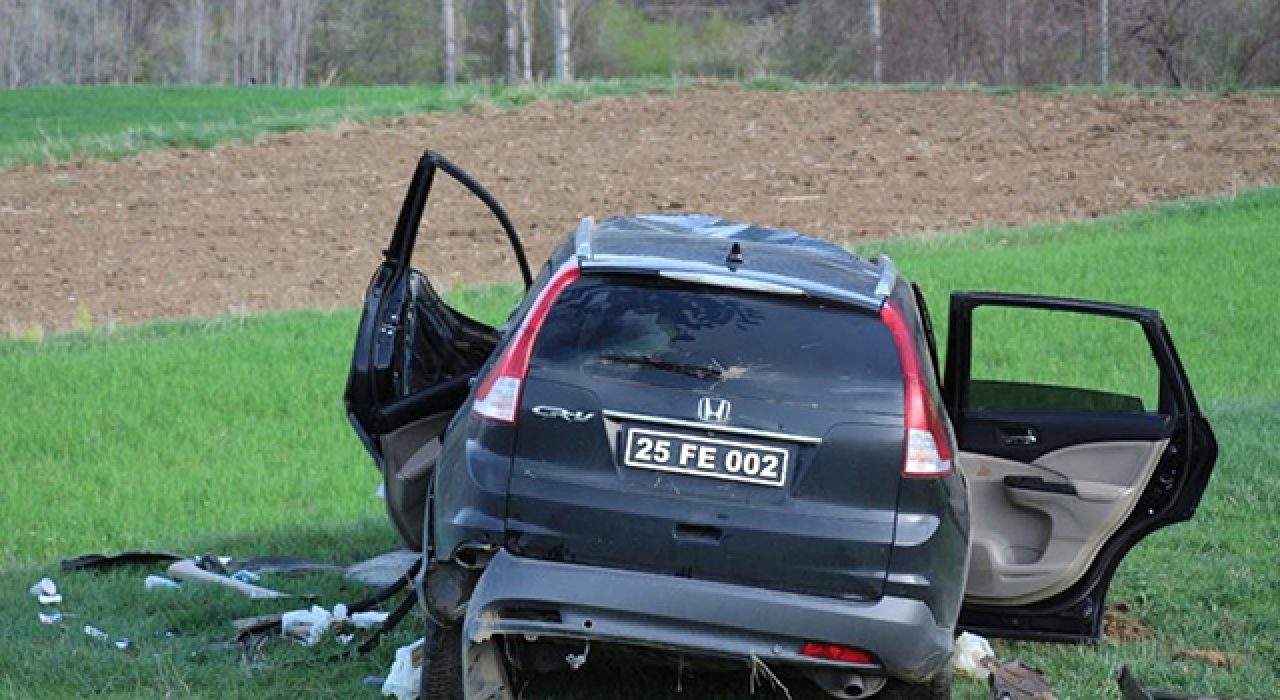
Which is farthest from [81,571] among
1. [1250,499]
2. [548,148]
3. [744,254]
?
[548,148]

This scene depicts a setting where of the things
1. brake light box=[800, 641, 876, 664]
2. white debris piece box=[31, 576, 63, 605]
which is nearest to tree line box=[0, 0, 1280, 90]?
white debris piece box=[31, 576, 63, 605]

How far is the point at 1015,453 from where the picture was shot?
7.30 meters

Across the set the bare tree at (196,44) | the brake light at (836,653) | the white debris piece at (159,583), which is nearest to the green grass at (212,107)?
the white debris piece at (159,583)

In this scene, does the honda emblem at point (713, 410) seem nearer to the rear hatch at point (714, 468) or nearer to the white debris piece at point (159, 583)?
the rear hatch at point (714, 468)

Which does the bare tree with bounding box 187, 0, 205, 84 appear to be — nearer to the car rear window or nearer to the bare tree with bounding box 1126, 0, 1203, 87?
the bare tree with bounding box 1126, 0, 1203, 87

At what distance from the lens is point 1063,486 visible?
286 inches

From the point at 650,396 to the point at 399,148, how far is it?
23789 millimetres

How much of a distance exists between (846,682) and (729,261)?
1332mm

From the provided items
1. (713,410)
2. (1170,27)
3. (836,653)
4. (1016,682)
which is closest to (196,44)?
(1170,27)

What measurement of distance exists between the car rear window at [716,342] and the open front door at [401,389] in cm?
166

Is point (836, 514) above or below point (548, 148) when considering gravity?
above

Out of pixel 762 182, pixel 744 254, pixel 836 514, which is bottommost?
pixel 762 182

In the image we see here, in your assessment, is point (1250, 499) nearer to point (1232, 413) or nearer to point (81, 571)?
point (1232, 413)

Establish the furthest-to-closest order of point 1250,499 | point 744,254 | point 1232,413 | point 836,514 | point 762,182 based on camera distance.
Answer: point 762,182
point 1232,413
point 1250,499
point 744,254
point 836,514
